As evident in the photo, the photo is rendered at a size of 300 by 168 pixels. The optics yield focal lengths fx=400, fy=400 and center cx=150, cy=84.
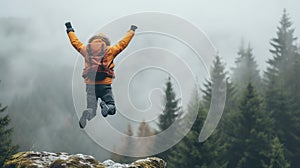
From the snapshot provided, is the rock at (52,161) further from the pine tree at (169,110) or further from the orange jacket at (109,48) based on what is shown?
the pine tree at (169,110)

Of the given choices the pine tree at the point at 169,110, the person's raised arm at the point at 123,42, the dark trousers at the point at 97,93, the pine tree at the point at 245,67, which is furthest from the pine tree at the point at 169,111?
the person's raised arm at the point at 123,42

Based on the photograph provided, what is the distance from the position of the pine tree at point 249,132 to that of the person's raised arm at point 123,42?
2521cm

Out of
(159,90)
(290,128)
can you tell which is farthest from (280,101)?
(159,90)

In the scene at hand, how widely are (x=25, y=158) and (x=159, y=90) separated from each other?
12.1ft

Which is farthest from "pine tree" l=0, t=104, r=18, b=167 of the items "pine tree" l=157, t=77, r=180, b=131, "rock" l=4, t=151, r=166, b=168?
"pine tree" l=157, t=77, r=180, b=131

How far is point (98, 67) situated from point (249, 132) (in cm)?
2704

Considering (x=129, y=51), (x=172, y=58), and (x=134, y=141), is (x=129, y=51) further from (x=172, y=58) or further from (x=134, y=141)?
(x=134, y=141)

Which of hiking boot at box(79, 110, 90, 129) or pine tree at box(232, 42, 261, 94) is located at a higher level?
pine tree at box(232, 42, 261, 94)

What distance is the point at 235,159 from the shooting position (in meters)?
33.8

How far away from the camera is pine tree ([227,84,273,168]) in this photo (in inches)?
1251

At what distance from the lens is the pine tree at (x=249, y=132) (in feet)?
104

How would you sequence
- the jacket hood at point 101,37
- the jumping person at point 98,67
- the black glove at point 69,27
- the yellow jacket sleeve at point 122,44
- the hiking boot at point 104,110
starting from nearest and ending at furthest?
the hiking boot at point 104,110
the jumping person at point 98,67
the yellow jacket sleeve at point 122,44
the jacket hood at point 101,37
the black glove at point 69,27

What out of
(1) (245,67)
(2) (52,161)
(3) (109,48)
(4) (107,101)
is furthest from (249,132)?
(1) (245,67)

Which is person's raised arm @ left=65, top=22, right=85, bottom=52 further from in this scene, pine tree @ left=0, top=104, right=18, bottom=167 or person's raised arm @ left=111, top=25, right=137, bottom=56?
pine tree @ left=0, top=104, right=18, bottom=167
